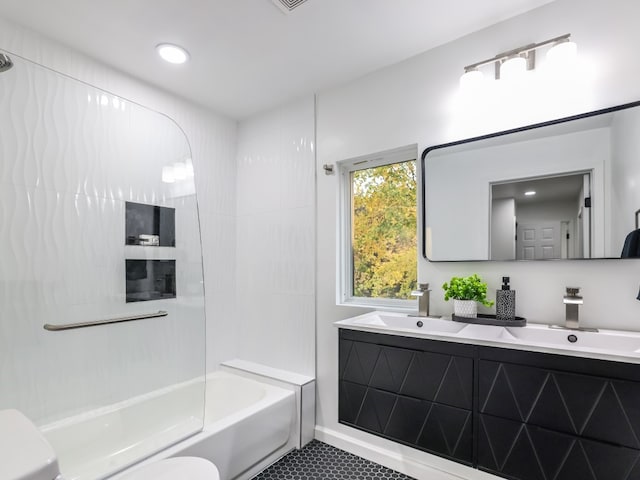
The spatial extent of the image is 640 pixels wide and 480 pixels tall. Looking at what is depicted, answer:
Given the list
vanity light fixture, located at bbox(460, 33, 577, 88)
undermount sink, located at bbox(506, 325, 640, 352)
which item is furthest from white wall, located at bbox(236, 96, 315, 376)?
undermount sink, located at bbox(506, 325, 640, 352)

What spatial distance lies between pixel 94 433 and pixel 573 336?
2203 mm

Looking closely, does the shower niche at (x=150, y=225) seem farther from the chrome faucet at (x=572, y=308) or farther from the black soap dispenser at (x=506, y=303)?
the chrome faucet at (x=572, y=308)

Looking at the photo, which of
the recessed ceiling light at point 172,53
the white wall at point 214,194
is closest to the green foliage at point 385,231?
the white wall at point 214,194

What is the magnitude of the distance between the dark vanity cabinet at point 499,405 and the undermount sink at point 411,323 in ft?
0.41

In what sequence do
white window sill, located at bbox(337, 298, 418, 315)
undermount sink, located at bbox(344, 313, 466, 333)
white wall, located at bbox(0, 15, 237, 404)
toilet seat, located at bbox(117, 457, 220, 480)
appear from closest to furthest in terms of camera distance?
1. toilet seat, located at bbox(117, 457, 220, 480)
2. undermount sink, located at bbox(344, 313, 466, 333)
3. white window sill, located at bbox(337, 298, 418, 315)
4. white wall, located at bbox(0, 15, 237, 404)

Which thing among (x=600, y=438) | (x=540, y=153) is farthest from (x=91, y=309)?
(x=540, y=153)

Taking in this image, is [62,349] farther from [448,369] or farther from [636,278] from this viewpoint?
[636,278]

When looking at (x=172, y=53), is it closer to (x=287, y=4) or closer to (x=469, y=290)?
(x=287, y=4)

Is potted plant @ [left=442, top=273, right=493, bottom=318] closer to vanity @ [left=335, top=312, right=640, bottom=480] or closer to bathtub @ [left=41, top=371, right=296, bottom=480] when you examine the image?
vanity @ [left=335, top=312, right=640, bottom=480]

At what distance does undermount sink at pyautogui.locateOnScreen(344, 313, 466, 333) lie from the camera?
1.90m

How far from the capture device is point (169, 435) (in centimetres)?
177

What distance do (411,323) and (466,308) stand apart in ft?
1.01

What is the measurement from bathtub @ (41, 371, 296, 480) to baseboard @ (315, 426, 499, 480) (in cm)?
28

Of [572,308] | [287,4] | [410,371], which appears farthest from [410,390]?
[287,4]
